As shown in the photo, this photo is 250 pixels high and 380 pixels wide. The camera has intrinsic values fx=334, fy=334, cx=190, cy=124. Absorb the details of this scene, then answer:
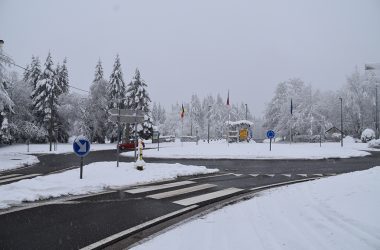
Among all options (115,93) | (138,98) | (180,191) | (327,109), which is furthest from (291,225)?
(327,109)

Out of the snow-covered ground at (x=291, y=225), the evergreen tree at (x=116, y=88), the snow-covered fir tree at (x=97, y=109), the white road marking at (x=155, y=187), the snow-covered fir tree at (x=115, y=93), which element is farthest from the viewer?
the evergreen tree at (x=116, y=88)

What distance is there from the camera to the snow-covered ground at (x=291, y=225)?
4969mm

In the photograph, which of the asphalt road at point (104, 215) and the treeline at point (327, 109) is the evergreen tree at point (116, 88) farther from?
the asphalt road at point (104, 215)

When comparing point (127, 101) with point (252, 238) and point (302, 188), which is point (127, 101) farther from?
point (252, 238)

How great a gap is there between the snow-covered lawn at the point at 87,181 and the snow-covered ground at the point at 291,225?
4605mm

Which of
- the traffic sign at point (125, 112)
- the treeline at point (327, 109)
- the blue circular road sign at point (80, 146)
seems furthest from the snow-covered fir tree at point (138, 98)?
the blue circular road sign at point (80, 146)

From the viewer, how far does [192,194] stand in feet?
31.9

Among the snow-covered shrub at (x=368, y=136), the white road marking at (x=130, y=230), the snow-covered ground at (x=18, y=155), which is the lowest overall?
the white road marking at (x=130, y=230)

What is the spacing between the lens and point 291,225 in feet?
19.4

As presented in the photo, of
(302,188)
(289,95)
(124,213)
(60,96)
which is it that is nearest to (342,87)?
(289,95)

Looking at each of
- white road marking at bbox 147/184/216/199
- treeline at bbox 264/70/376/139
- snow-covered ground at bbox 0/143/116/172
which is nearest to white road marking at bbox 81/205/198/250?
white road marking at bbox 147/184/216/199

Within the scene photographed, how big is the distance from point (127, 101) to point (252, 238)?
5427 cm

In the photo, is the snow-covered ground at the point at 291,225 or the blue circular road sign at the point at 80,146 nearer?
the snow-covered ground at the point at 291,225

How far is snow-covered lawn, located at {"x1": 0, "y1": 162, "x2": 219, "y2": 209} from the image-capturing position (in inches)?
350
